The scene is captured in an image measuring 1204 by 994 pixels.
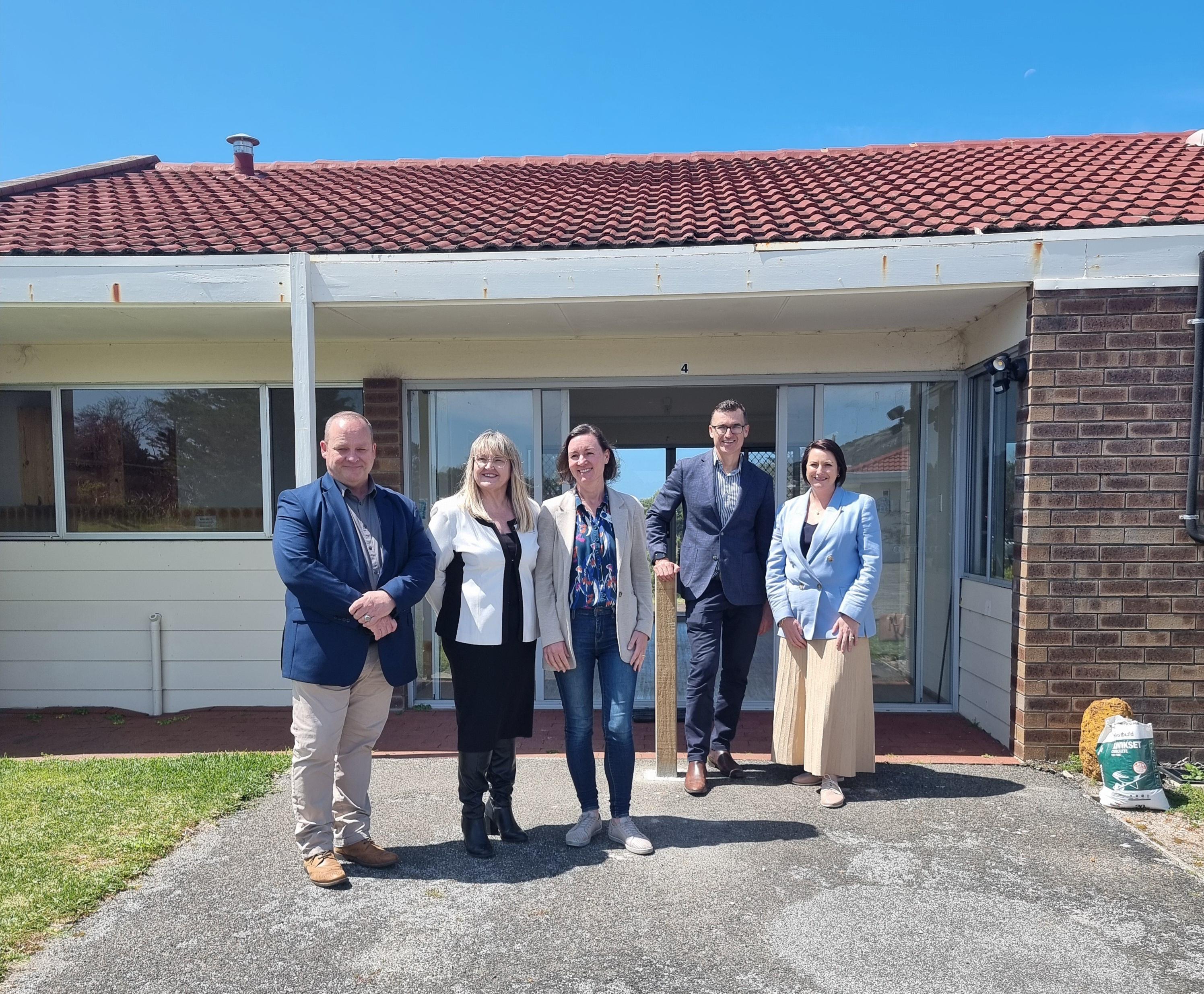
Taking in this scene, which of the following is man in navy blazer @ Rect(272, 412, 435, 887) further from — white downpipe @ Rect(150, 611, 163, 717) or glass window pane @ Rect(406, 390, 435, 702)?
white downpipe @ Rect(150, 611, 163, 717)

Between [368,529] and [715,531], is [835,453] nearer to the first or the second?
[715,531]

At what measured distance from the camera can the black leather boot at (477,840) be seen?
3338 mm

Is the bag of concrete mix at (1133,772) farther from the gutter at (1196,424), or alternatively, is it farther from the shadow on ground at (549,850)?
the shadow on ground at (549,850)

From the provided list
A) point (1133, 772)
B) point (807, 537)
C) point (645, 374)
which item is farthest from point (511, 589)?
point (1133, 772)

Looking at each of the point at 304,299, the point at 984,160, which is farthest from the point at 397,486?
the point at 984,160

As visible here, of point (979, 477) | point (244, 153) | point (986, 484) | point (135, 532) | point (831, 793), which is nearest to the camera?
point (831, 793)

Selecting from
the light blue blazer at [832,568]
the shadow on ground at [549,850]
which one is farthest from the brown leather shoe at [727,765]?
the light blue blazer at [832,568]

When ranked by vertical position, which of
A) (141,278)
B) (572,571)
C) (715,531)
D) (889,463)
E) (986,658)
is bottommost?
(986,658)

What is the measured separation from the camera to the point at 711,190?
616 cm

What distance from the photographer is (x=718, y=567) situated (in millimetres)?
4113

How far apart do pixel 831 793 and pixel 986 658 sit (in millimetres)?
1888

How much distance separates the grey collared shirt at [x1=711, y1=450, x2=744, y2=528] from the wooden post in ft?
1.42

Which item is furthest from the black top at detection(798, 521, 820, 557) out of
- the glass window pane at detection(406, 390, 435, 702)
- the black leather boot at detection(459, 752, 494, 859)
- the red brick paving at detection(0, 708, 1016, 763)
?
the glass window pane at detection(406, 390, 435, 702)

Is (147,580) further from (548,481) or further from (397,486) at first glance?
(548,481)
